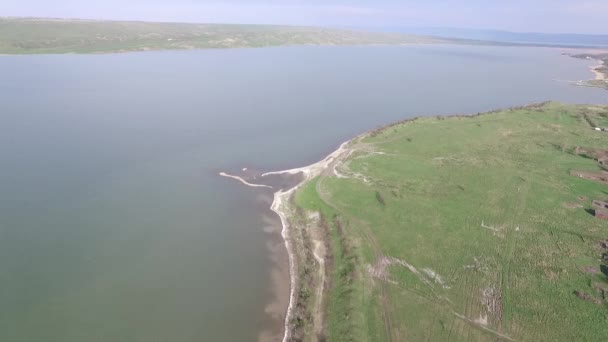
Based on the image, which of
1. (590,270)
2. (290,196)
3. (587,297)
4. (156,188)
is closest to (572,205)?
(590,270)

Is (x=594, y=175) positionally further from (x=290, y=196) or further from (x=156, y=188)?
(x=156, y=188)

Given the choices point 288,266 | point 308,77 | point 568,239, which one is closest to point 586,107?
point 568,239

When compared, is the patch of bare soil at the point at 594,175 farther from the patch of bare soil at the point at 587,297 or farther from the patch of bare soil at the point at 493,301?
the patch of bare soil at the point at 493,301

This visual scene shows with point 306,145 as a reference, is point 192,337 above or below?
below

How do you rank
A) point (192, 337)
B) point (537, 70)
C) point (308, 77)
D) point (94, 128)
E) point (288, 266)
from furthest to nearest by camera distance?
1. point (537, 70)
2. point (308, 77)
3. point (94, 128)
4. point (288, 266)
5. point (192, 337)

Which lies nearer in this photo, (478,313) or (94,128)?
(478,313)

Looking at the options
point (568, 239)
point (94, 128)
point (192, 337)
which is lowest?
point (192, 337)

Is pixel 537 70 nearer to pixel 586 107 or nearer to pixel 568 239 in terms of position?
pixel 586 107

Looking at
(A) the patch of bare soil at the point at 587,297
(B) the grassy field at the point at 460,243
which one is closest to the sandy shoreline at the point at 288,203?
(B) the grassy field at the point at 460,243
